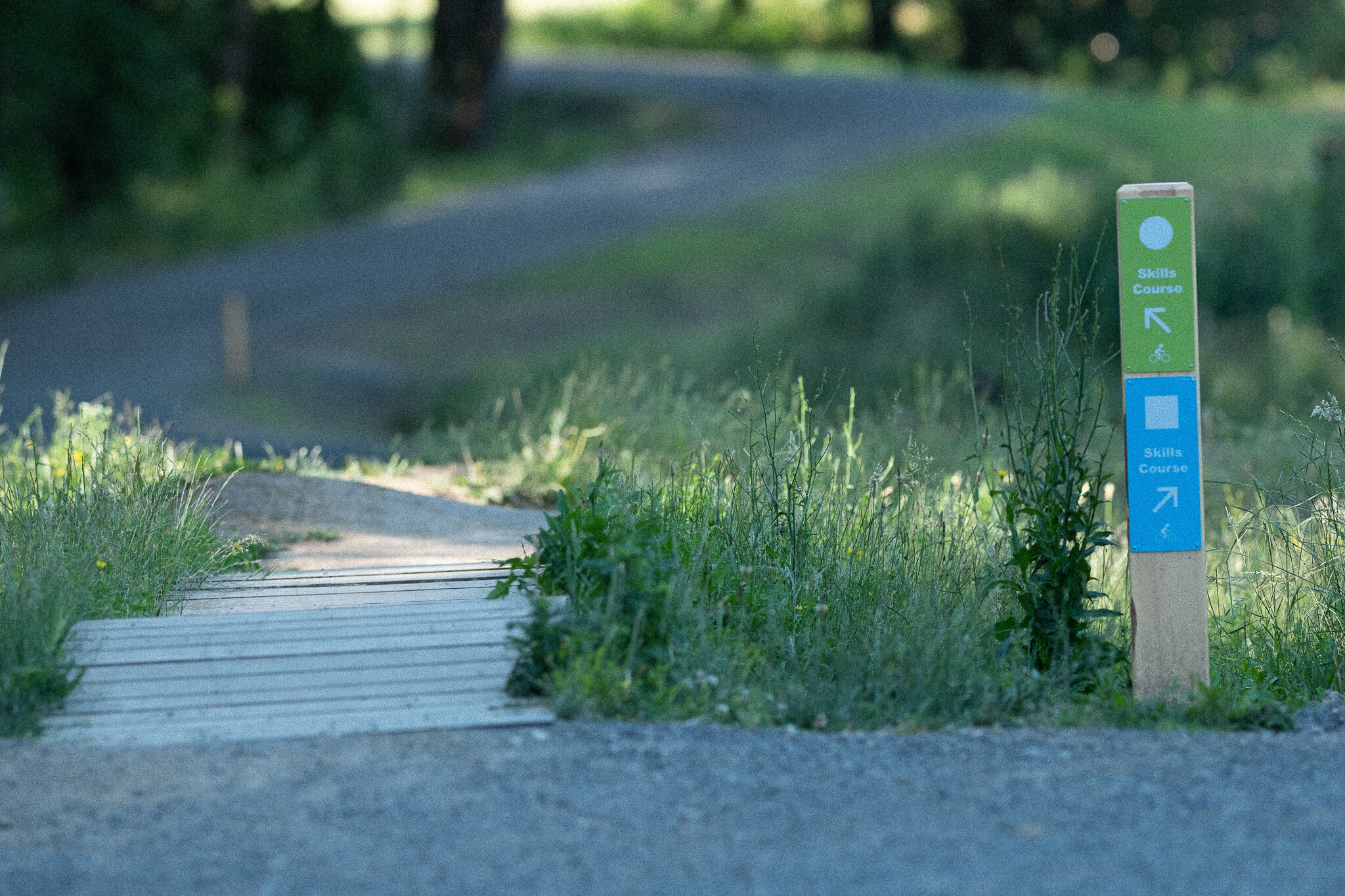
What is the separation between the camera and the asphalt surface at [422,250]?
1516 centimetres

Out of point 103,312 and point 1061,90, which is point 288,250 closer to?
point 103,312

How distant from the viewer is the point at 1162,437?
17.9ft

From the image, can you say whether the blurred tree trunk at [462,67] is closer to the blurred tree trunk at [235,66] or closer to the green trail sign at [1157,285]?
the blurred tree trunk at [235,66]

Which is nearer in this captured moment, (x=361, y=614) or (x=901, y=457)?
(x=361, y=614)

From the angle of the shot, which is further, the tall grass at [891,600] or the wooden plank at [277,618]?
the wooden plank at [277,618]

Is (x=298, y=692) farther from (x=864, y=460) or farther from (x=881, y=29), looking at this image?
(x=881, y=29)

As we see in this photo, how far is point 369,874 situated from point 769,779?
3.92ft

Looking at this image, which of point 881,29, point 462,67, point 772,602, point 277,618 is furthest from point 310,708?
point 881,29

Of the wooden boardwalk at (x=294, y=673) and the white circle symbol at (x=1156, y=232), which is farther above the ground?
the white circle symbol at (x=1156, y=232)

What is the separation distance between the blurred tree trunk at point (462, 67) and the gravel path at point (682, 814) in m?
21.8

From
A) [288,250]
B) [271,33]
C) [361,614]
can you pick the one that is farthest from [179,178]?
[361,614]

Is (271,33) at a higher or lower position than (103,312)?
higher

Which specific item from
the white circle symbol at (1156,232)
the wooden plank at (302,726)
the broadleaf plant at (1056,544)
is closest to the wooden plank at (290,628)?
the wooden plank at (302,726)

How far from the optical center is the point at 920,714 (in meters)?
4.98
